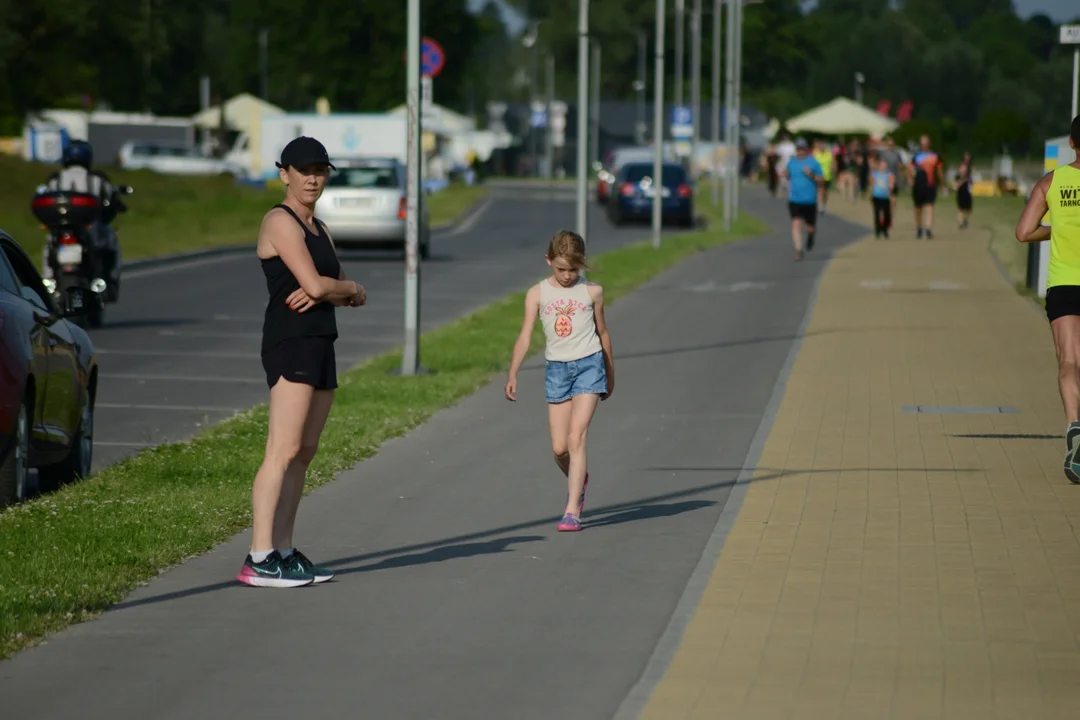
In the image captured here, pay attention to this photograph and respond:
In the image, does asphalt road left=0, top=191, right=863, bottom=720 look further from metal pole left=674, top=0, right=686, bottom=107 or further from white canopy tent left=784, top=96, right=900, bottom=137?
white canopy tent left=784, top=96, right=900, bottom=137

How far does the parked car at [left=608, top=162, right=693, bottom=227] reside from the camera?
49594 mm

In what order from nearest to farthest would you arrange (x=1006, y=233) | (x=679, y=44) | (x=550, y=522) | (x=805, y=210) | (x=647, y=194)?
(x=550, y=522) < (x=805, y=210) < (x=1006, y=233) < (x=647, y=194) < (x=679, y=44)

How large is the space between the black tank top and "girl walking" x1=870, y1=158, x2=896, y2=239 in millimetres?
30837

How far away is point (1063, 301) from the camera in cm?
1105

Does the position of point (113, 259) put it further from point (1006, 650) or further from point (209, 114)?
point (209, 114)

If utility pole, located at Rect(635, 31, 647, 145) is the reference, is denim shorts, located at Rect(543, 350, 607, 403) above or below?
below

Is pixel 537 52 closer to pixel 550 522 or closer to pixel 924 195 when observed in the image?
pixel 924 195

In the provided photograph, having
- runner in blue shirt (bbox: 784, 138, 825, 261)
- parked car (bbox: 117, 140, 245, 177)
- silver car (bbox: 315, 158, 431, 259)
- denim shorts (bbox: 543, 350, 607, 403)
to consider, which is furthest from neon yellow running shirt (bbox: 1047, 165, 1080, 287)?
parked car (bbox: 117, 140, 245, 177)

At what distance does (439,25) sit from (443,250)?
56079mm

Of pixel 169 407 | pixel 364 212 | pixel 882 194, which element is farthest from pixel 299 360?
pixel 882 194

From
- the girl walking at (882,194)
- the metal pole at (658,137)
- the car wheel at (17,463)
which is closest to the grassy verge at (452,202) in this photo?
the metal pole at (658,137)

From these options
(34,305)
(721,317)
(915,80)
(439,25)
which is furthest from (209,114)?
(34,305)

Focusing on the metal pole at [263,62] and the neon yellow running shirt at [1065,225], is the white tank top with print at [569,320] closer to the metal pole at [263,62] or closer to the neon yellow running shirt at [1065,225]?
the neon yellow running shirt at [1065,225]

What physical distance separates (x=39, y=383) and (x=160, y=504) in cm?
102
